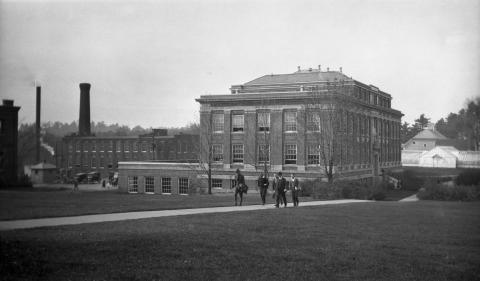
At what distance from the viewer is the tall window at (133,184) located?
52.9m

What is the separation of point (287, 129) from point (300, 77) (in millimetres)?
10394

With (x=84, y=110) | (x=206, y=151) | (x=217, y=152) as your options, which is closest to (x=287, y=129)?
(x=217, y=152)

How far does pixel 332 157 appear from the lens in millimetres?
39438

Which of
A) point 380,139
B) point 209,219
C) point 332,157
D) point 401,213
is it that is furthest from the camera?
point 380,139

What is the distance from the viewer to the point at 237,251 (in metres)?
11.5

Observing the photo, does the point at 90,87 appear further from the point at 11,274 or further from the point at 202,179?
the point at 11,274

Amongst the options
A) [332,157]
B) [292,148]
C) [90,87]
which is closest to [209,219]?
[332,157]

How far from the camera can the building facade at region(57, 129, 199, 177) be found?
7838 centimetres

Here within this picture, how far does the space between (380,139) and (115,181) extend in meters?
36.8

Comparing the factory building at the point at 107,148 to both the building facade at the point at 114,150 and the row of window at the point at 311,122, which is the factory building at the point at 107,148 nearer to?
the building facade at the point at 114,150

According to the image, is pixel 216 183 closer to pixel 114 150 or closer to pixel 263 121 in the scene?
pixel 263 121

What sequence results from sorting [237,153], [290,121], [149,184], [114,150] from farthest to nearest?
[114,150]
[149,184]
[237,153]
[290,121]

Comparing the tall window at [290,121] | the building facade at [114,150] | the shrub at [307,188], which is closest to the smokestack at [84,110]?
the building facade at [114,150]

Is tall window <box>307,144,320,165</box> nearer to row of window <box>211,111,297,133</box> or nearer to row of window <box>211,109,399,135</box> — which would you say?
row of window <box>211,109,399,135</box>
